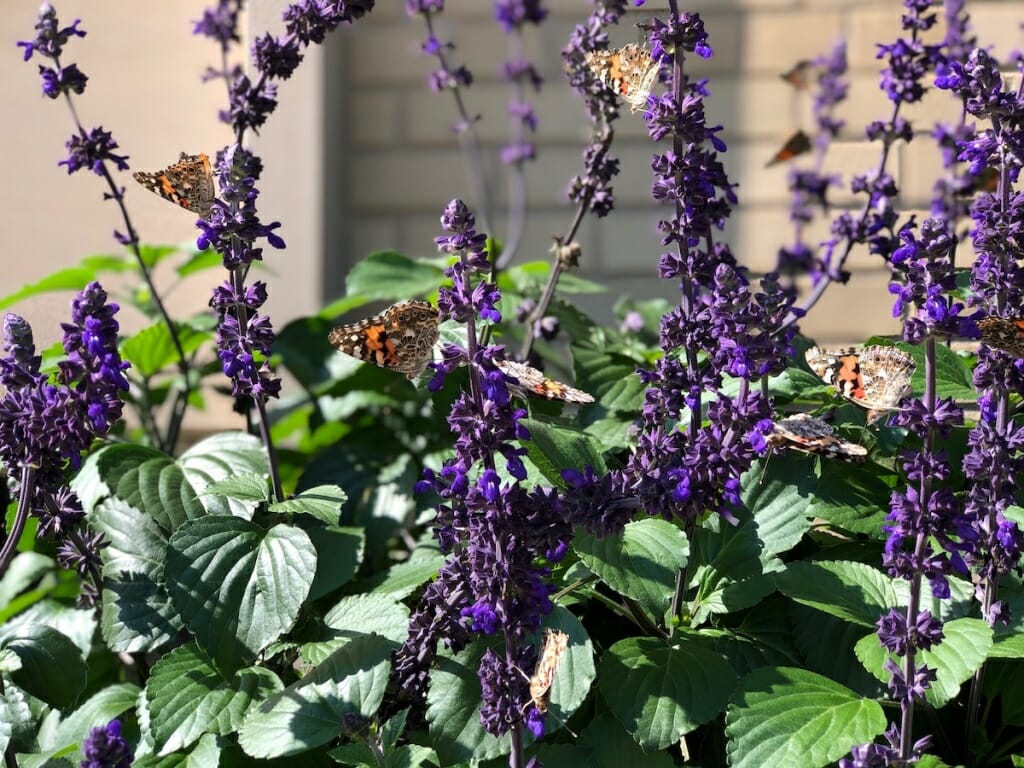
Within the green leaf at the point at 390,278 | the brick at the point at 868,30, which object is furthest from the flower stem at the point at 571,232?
the brick at the point at 868,30

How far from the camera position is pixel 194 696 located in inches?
62.3

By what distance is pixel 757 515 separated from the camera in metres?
1.72

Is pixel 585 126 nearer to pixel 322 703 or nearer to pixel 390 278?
pixel 390 278

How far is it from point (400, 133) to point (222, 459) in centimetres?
299

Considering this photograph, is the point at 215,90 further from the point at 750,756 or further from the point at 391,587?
the point at 750,756

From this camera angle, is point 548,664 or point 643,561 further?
point 643,561

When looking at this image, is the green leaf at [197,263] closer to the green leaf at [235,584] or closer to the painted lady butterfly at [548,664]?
the green leaf at [235,584]

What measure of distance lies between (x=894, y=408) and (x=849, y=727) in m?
0.41

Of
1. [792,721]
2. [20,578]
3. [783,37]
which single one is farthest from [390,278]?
[783,37]

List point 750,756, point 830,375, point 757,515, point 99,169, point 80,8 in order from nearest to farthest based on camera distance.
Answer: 1. point 750,756
2. point 830,375
3. point 757,515
4. point 99,169
5. point 80,8

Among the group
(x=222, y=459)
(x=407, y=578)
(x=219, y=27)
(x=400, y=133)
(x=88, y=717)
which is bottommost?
(x=88, y=717)

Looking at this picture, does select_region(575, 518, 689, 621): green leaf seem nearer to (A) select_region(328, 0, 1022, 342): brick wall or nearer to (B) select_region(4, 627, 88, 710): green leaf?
(B) select_region(4, 627, 88, 710): green leaf

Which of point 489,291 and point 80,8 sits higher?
point 80,8

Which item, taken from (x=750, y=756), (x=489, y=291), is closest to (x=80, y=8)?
(x=489, y=291)
